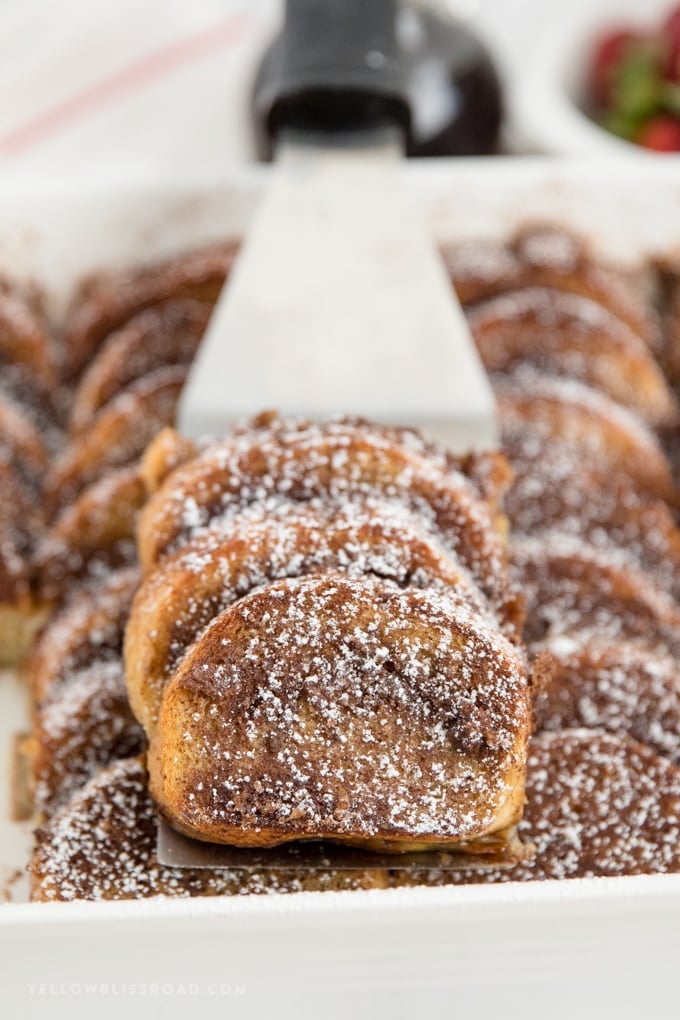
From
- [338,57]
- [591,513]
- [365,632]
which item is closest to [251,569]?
[365,632]

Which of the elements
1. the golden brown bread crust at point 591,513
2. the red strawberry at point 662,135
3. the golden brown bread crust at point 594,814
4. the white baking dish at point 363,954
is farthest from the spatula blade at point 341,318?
the red strawberry at point 662,135

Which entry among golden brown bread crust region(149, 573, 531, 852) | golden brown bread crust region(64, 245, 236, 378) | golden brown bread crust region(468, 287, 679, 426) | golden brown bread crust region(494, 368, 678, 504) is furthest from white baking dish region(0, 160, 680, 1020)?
golden brown bread crust region(64, 245, 236, 378)

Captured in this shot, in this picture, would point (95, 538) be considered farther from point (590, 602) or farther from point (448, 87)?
point (448, 87)

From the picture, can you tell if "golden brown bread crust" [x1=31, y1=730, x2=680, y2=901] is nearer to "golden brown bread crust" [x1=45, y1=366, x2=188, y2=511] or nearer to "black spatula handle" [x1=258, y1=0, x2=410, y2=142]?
"golden brown bread crust" [x1=45, y1=366, x2=188, y2=511]

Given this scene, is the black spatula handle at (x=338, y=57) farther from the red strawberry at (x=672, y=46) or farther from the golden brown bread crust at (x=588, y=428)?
the red strawberry at (x=672, y=46)

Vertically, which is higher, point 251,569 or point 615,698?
point 251,569

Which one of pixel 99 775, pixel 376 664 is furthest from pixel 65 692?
pixel 376 664
